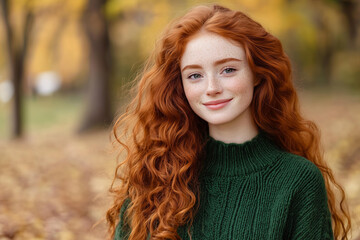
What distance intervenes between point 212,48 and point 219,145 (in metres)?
0.45

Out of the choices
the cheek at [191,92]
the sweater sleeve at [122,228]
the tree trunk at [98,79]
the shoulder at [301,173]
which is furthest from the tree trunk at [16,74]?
the shoulder at [301,173]

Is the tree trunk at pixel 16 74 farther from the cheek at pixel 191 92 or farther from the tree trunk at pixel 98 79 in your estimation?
the cheek at pixel 191 92

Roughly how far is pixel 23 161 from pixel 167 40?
5.19 m

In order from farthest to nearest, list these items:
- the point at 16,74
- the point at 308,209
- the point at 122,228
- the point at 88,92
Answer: the point at 88,92
the point at 16,74
the point at 122,228
the point at 308,209

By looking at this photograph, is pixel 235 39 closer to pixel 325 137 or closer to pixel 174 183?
pixel 174 183

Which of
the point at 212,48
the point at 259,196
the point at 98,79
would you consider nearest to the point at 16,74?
the point at 98,79

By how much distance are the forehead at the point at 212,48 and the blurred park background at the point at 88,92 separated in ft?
2.22

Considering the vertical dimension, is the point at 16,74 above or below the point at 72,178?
above

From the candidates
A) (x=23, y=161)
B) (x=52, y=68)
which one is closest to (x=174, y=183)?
(x=23, y=161)

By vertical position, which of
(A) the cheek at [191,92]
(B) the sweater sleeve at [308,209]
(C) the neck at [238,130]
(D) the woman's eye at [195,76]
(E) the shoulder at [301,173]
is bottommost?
(B) the sweater sleeve at [308,209]

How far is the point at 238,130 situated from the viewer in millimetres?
2062

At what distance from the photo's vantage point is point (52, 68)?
58.6 ft

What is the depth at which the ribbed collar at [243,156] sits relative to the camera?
79.2 inches

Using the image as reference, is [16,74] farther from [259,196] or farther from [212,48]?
[259,196]
